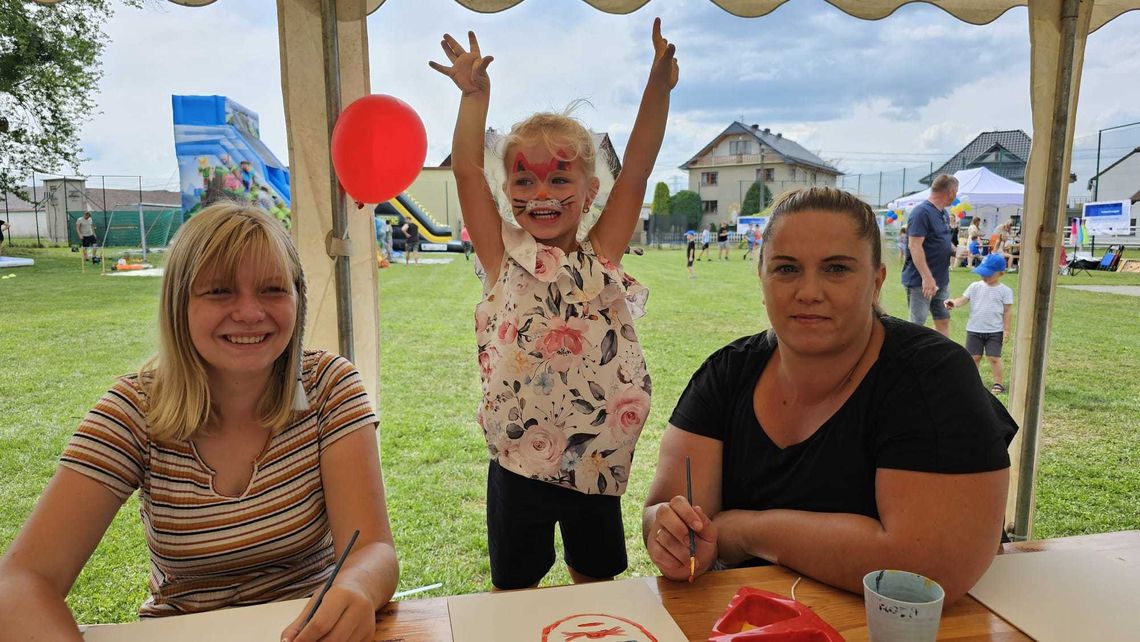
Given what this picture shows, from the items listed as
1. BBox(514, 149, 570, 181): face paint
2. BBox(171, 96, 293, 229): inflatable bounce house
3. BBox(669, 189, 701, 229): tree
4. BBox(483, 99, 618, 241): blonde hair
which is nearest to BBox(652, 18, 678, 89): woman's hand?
BBox(483, 99, 618, 241): blonde hair

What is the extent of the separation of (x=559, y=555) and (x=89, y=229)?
12.3m

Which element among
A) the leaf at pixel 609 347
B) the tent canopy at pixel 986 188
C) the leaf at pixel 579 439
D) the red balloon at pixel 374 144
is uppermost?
the tent canopy at pixel 986 188

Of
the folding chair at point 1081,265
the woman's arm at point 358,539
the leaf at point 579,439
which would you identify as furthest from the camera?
the folding chair at point 1081,265

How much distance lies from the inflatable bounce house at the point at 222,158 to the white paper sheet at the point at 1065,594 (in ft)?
14.1

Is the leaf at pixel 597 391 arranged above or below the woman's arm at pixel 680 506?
above

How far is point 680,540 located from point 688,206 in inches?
981

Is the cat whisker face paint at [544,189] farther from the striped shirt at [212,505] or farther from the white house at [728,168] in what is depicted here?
the white house at [728,168]

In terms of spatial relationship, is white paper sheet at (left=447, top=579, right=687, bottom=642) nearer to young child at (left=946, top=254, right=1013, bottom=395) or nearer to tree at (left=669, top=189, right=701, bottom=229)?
young child at (left=946, top=254, right=1013, bottom=395)

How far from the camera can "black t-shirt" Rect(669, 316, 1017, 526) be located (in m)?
1.12

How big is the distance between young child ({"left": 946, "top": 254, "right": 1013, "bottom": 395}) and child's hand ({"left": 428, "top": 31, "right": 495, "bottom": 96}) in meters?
4.56

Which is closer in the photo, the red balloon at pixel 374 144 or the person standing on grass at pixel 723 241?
the red balloon at pixel 374 144

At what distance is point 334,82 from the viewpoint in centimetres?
205

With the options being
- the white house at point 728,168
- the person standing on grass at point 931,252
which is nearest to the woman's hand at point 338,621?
the person standing on grass at point 931,252

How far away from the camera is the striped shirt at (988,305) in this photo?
4977 millimetres
